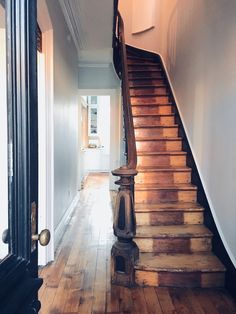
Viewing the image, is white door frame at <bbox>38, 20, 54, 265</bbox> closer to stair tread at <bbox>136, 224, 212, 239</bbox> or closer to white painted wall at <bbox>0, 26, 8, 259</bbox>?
stair tread at <bbox>136, 224, 212, 239</bbox>

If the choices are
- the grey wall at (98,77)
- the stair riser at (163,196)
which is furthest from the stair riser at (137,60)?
the stair riser at (163,196)

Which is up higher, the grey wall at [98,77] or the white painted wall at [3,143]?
the grey wall at [98,77]

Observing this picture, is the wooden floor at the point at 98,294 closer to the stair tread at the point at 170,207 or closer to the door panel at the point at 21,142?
the stair tread at the point at 170,207

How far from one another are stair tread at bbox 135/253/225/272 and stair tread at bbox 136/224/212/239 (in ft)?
0.55

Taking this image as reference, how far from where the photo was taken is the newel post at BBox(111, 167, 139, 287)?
2371mm

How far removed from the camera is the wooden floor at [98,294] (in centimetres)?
205

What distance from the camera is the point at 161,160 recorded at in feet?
12.1

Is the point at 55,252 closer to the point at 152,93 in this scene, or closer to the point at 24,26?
the point at 24,26

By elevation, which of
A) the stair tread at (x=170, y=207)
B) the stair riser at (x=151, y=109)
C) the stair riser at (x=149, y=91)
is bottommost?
the stair tread at (x=170, y=207)

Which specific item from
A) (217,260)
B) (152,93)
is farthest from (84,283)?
(152,93)

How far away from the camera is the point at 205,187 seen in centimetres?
290

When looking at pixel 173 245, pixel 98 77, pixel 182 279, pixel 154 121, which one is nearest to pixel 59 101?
pixel 154 121

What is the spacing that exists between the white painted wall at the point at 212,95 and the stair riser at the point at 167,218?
0.27 m

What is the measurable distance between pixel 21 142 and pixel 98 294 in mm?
1783
